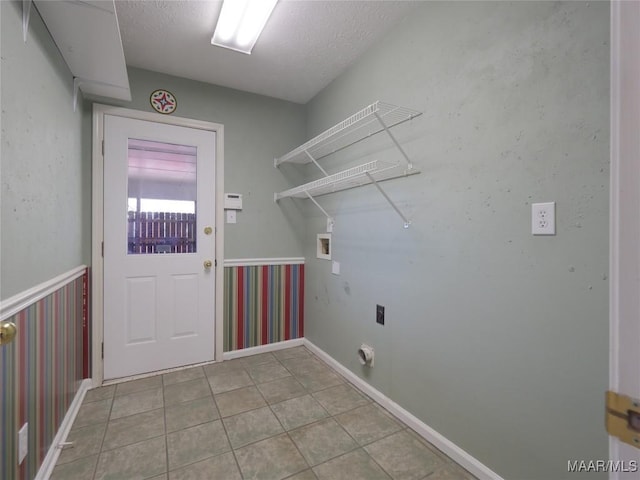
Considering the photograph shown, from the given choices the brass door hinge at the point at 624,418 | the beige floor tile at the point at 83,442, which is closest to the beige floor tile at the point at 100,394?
the beige floor tile at the point at 83,442

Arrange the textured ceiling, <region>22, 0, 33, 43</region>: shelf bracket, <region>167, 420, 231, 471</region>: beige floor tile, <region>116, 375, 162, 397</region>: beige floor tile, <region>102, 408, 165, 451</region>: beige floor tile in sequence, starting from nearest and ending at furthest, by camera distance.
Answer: <region>22, 0, 33, 43</region>: shelf bracket < <region>167, 420, 231, 471</region>: beige floor tile < <region>102, 408, 165, 451</region>: beige floor tile < the textured ceiling < <region>116, 375, 162, 397</region>: beige floor tile

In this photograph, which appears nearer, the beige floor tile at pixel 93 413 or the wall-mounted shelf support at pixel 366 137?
the wall-mounted shelf support at pixel 366 137

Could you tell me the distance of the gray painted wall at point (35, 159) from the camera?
115cm

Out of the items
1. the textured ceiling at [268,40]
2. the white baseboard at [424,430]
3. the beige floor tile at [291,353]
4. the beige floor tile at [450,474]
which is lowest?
the beige floor tile at [450,474]

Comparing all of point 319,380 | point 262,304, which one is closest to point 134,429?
point 319,380

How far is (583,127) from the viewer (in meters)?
1.11

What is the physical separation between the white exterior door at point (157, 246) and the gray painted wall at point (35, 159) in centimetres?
38

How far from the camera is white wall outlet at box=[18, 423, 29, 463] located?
3.98 feet

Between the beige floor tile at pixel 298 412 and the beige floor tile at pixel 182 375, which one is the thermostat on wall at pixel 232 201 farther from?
the beige floor tile at pixel 298 412

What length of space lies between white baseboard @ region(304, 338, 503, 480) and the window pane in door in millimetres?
1775

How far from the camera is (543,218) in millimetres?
1217

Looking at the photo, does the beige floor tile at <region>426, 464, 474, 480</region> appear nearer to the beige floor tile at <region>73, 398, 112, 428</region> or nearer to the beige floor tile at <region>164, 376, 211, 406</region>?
the beige floor tile at <region>164, 376, 211, 406</region>

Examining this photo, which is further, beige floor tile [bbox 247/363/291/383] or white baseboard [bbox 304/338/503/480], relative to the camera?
beige floor tile [bbox 247/363/291/383]

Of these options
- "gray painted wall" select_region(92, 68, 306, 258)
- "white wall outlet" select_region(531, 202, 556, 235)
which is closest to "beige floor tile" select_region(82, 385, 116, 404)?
"gray painted wall" select_region(92, 68, 306, 258)
